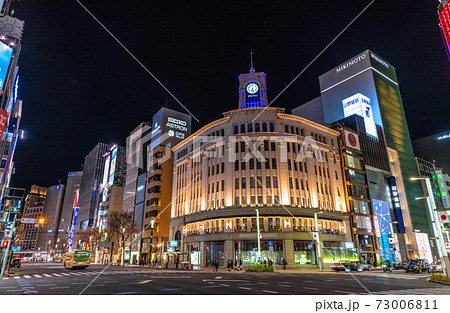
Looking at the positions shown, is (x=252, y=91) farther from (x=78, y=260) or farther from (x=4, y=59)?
(x=78, y=260)

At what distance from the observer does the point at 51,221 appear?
190 meters

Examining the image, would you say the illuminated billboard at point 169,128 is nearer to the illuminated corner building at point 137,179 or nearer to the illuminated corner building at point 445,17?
the illuminated corner building at point 137,179

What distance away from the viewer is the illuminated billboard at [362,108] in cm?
7906

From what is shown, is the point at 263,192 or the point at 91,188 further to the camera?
the point at 91,188

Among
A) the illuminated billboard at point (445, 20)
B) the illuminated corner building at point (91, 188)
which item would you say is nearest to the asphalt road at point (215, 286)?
the illuminated billboard at point (445, 20)

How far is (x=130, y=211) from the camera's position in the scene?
87625mm

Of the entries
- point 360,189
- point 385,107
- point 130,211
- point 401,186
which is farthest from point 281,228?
point 385,107

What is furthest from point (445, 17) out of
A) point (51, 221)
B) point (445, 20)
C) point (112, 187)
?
point (51, 221)

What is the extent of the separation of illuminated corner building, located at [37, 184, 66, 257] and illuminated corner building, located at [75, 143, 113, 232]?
5560 centimetres

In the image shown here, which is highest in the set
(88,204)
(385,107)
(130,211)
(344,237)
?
(385,107)

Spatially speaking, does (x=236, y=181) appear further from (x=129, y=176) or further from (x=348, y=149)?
(x=129, y=176)

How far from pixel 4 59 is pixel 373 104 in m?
93.9

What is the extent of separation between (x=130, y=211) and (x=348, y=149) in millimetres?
67127

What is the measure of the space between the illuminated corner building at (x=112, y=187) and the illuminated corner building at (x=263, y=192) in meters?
47.3
